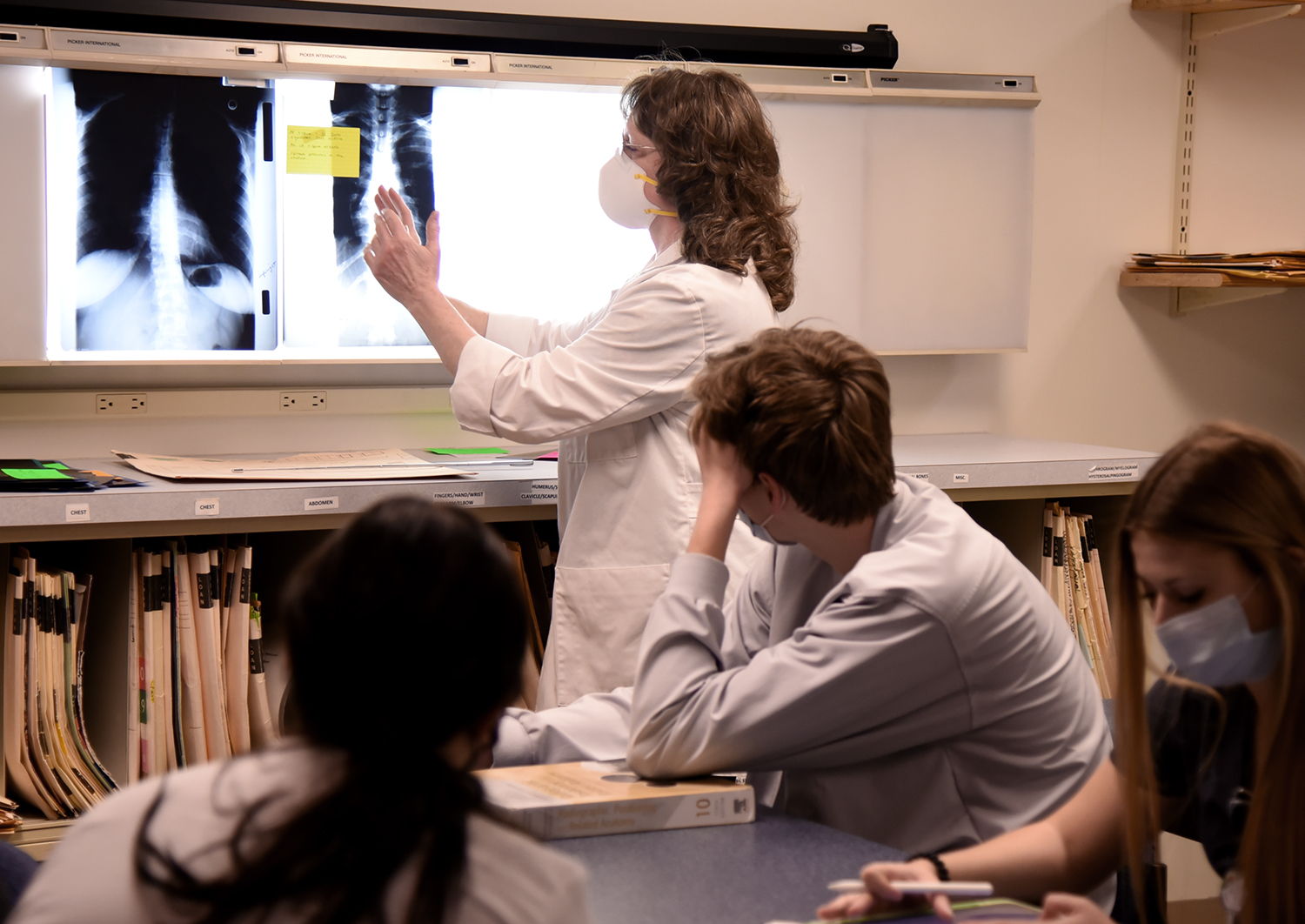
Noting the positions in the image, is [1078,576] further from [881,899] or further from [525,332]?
[881,899]

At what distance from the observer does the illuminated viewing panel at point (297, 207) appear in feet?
7.49

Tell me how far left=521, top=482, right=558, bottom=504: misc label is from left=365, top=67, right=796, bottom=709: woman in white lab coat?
0.54 feet

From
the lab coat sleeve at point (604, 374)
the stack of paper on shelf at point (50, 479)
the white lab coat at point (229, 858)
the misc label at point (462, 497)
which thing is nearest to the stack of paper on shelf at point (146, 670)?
the stack of paper on shelf at point (50, 479)

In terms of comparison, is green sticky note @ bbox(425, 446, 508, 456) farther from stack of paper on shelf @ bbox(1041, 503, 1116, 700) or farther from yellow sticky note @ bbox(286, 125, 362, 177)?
stack of paper on shelf @ bbox(1041, 503, 1116, 700)

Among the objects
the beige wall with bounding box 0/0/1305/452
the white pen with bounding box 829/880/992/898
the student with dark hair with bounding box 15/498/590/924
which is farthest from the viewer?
the beige wall with bounding box 0/0/1305/452

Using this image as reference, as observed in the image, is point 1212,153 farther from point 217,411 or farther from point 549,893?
point 549,893

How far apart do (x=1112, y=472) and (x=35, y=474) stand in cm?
Result: 198

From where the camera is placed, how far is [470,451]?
8.23ft

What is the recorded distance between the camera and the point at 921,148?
2.76 meters

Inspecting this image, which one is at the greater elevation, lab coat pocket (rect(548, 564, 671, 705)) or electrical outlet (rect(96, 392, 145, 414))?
electrical outlet (rect(96, 392, 145, 414))

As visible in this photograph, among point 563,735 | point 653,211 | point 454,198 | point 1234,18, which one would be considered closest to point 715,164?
point 653,211

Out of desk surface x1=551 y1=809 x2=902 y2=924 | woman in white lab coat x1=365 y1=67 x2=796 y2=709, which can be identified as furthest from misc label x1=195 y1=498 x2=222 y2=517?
desk surface x1=551 y1=809 x2=902 y2=924

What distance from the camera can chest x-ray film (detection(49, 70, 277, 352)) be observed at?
2.27 meters

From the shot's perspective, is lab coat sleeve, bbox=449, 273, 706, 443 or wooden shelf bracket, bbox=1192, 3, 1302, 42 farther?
wooden shelf bracket, bbox=1192, 3, 1302, 42
